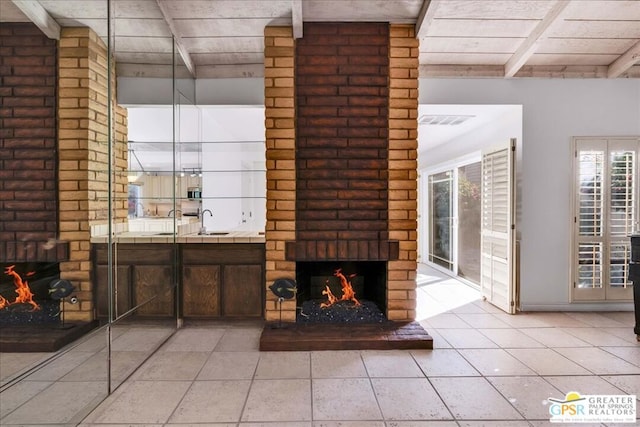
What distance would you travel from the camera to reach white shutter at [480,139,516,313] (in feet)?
12.2

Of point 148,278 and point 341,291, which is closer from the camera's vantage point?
point 148,278

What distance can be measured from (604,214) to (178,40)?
15.4 feet

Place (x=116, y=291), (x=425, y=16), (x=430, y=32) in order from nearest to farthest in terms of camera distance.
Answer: (x=116, y=291)
(x=425, y=16)
(x=430, y=32)

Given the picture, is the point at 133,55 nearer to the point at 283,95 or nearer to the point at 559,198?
the point at 283,95

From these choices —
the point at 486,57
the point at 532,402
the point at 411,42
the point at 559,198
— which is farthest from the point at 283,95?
the point at 559,198

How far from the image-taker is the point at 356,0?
2.75 metres

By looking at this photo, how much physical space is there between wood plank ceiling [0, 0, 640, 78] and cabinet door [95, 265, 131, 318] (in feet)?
5.07

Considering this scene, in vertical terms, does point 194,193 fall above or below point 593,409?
above

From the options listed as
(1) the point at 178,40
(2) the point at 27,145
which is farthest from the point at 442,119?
(2) the point at 27,145

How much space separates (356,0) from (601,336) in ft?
11.7

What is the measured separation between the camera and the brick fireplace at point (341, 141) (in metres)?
3.03

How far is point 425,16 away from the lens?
277cm

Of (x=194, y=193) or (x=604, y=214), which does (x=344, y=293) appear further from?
(x=604, y=214)

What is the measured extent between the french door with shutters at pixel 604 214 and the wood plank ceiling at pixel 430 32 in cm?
83
